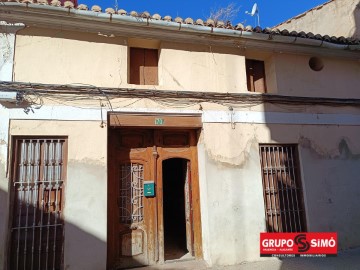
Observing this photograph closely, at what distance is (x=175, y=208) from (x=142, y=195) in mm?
1840

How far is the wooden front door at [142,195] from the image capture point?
17.9 ft

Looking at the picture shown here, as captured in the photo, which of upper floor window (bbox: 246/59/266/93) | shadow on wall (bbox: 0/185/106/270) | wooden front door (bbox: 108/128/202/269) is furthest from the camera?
upper floor window (bbox: 246/59/266/93)

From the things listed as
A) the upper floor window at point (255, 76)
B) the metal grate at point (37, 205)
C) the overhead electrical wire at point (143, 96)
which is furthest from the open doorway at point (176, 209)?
the upper floor window at point (255, 76)

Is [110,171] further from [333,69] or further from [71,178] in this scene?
[333,69]

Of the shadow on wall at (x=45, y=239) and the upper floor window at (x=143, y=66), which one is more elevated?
the upper floor window at (x=143, y=66)

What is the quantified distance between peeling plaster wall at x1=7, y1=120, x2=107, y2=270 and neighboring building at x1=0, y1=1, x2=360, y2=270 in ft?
0.06

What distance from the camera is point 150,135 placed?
5.95 metres

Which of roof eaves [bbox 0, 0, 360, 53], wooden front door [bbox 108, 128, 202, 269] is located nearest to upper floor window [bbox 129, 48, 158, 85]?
roof eaves [bbox 0, 0, 360, 53]

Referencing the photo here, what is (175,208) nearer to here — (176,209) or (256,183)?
(176,209)

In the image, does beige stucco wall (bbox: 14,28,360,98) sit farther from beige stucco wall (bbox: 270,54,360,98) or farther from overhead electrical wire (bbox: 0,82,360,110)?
overhead electrical wire (bbox: 0,82,360,110)

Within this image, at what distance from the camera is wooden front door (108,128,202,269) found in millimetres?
5465

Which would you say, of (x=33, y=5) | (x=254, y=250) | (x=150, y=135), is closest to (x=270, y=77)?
(x=150, y=135)

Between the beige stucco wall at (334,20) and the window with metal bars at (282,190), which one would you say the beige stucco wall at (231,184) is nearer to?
the window with metal bars at (282,190)

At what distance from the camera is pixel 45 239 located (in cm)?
478
